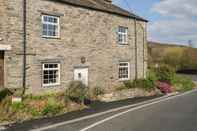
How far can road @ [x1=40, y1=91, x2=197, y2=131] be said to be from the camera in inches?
467

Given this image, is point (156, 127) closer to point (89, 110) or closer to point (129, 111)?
point (129, 111)

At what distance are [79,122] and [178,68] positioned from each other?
50.3 metres

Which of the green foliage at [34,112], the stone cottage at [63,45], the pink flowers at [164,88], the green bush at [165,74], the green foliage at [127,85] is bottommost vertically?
the green foliage at [34,112]

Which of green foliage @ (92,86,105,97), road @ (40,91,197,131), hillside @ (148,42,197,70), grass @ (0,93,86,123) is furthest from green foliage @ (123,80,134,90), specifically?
hillside @ (148,42,197,70)

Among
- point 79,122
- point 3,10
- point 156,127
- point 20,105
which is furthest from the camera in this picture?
point 3,10

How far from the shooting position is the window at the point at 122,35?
2811 cm

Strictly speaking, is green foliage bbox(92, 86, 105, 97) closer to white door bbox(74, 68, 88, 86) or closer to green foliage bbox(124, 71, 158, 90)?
white door bbox(74, 68, 88, 86)

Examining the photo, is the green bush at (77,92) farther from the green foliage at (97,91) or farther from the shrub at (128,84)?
the shrub at (128,84)

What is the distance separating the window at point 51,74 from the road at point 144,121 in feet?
20.5

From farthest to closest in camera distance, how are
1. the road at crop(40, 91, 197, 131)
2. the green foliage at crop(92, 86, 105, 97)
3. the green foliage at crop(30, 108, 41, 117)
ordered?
the green foliage at crop(92, 86, 105, 97) → the green foliage at crop(30, 108, 41, 117) → the road at crop(40, 91, 197, 131)

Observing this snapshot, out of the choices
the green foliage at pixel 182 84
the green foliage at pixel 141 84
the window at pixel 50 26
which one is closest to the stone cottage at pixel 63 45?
the window at pixel 50 26

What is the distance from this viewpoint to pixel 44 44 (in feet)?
67.9

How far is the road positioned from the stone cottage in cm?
642

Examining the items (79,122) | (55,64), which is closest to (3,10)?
(55,64)
